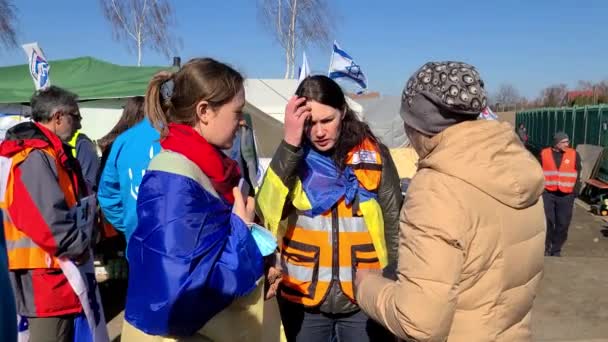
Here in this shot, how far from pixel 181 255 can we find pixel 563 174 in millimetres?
8421

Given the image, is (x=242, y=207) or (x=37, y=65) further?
(x=37, y=65)

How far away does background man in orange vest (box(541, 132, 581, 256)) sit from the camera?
859 cm

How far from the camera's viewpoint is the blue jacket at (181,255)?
160cm

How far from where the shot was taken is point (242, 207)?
1.83m

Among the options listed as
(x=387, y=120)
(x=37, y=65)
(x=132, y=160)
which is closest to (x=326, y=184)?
(x=132, y=160)

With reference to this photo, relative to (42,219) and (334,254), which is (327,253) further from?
(42,219)

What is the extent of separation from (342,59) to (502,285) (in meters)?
5.10

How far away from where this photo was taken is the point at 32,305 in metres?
2.95

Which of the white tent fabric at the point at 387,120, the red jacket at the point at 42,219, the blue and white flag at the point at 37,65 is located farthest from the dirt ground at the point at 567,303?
the white tent fabric at the point at 387,120

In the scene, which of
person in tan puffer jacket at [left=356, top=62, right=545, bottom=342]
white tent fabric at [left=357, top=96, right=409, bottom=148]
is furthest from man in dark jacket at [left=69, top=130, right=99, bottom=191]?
white tent fabric at [left=357, top=96, right=409, bottom=148]

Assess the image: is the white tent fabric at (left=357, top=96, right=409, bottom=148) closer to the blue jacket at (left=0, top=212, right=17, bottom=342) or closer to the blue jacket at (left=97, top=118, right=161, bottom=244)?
the blue jacket at (left=97, top=118, right=161, bottom=244)

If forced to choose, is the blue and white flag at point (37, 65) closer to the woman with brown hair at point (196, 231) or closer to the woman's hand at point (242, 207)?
the woman with brown hair at point (196, 231)

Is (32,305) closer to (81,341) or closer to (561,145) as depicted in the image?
(81,341)

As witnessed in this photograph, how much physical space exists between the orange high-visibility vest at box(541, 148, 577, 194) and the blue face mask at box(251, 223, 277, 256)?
26.0ft
